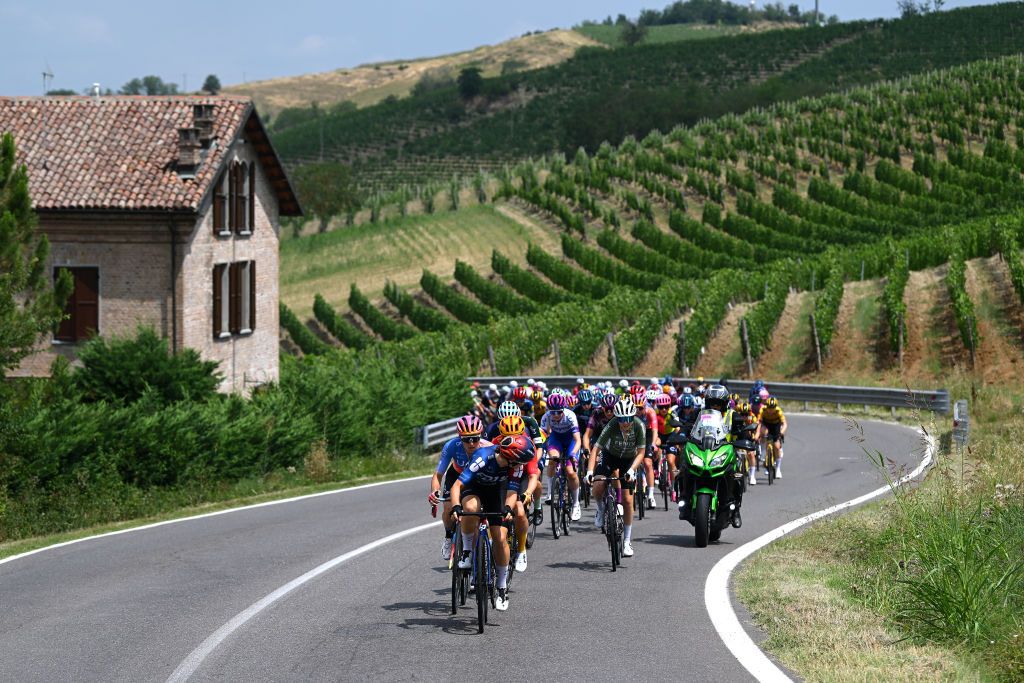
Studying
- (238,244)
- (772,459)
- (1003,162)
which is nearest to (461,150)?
(1003,162)

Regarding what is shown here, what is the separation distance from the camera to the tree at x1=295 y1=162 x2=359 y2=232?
450 ft

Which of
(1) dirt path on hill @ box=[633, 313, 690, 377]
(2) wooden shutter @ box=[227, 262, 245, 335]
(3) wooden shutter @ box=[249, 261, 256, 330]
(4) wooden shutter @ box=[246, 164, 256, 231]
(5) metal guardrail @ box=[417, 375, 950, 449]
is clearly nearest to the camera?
(2) wooden shutter @ box=[227, 262, 245, 335]

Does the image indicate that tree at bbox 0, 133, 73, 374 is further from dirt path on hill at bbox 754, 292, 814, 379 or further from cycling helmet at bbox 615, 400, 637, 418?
dirt path on hill at bbox 754, 292, 814, 379

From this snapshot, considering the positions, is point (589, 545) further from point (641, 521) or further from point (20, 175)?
point (20, 175)

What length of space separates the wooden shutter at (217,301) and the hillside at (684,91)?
374 ft

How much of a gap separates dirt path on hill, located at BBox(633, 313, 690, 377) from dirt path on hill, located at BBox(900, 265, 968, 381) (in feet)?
30.3

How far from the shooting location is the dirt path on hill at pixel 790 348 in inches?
2080

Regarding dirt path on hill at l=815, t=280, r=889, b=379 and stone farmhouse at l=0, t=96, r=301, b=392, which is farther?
dirt path on hill at l=815, t=280, r=889, b=379

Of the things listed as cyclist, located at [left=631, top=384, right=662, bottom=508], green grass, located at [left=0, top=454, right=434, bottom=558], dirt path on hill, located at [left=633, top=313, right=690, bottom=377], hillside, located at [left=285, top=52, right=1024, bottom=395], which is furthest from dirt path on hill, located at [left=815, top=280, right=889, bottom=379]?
cyclist, located at [left=631, top=384, right=662, bottom=508]

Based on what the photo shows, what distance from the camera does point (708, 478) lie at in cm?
1596

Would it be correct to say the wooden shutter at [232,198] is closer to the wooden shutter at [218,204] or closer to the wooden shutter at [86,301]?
the wooden shutter at [218,204]

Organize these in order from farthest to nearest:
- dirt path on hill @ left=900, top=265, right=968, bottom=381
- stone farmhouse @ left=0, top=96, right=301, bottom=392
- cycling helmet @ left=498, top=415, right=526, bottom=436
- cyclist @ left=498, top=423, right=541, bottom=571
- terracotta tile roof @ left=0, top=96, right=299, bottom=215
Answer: dirt path on hill @ left=900, top=265, right=968, bottom=381
stone farmhouse @ left=0, top=96, right=301, bottom=392
terracotta tile roof @ left=0, top=96, right=299, bottom=215
cycling helmet @ left=498, top=415, right=526, bottom=436
cyclist @ left=498, top=423, right=541, bottom=571

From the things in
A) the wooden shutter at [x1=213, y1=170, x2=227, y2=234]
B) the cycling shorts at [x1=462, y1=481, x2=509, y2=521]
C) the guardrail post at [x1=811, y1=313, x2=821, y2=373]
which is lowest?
the guardrail post at [x1=811, y1=313, x2=821, y2=373]

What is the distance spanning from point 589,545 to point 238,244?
2295 centimetres
